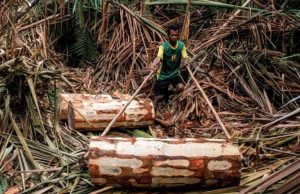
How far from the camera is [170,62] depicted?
5.52 meters

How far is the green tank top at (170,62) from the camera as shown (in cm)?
541

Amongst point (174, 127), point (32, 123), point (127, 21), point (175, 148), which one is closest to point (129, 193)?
point (175, 148)

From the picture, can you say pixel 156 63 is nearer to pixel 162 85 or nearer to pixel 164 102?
pixel 162 85

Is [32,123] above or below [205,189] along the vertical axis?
above

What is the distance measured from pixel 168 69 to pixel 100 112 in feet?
3.99

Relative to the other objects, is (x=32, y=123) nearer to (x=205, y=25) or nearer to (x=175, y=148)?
(x=175, y=148)

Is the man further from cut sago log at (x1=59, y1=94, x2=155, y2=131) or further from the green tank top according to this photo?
cut sago log at (x1=59, y1=94, x2=155, y2=131)

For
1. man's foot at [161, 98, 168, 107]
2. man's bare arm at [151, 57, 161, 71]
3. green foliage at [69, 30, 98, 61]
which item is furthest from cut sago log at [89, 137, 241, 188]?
green foliage at [69, 30, 98, 61]

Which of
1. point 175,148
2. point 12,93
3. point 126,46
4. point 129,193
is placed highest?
point 126,46

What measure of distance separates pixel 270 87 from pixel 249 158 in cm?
182

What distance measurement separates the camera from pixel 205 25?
6812 mm

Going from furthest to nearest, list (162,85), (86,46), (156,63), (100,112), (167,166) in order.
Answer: (86,46), (162,85), (156,63), (100,112), (167,166)

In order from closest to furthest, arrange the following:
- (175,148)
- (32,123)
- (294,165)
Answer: (294,165) < (175,148) < (32,123)

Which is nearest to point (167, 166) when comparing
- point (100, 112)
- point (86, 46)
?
point (100, 112)
